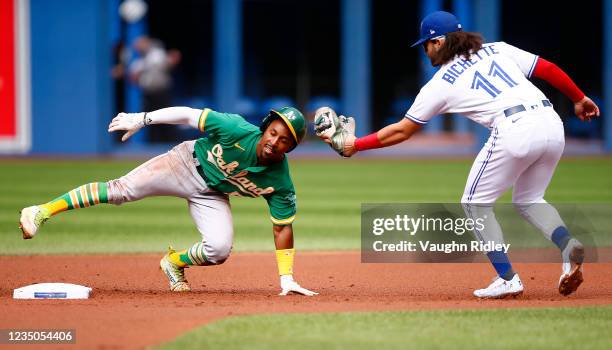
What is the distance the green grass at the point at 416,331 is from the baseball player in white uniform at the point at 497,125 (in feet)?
2.09

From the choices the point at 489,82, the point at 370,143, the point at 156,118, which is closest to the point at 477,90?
the point at 489,82

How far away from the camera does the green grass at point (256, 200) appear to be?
10.1 metres

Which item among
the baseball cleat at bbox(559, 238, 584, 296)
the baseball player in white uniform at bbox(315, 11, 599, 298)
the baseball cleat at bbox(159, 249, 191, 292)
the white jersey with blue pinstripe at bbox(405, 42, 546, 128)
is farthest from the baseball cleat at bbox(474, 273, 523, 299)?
the baseball cleat at bbox(159, 249, 191, 292)

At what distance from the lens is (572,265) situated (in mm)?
6176

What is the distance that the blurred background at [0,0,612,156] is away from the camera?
20438mm

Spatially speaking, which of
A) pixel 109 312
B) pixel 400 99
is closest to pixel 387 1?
pixel 400 99

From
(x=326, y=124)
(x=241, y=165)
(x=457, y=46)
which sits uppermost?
(x=457, y=46)

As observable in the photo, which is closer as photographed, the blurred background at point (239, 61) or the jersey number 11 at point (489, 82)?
the jersey number 11 at point (489, 82)

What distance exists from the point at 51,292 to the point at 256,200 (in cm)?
761

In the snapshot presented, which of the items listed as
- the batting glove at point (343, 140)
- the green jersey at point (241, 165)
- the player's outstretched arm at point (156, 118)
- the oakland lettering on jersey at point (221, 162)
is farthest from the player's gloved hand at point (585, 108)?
the player's outstretched arm at point (156, 118)

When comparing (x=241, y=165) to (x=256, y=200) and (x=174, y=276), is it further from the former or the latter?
(x=256, y=200)

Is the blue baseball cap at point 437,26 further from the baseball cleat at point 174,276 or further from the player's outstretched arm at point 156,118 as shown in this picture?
the baseball cleat at point 174,276

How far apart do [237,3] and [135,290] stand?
14.7 m

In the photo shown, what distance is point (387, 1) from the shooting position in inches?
882
